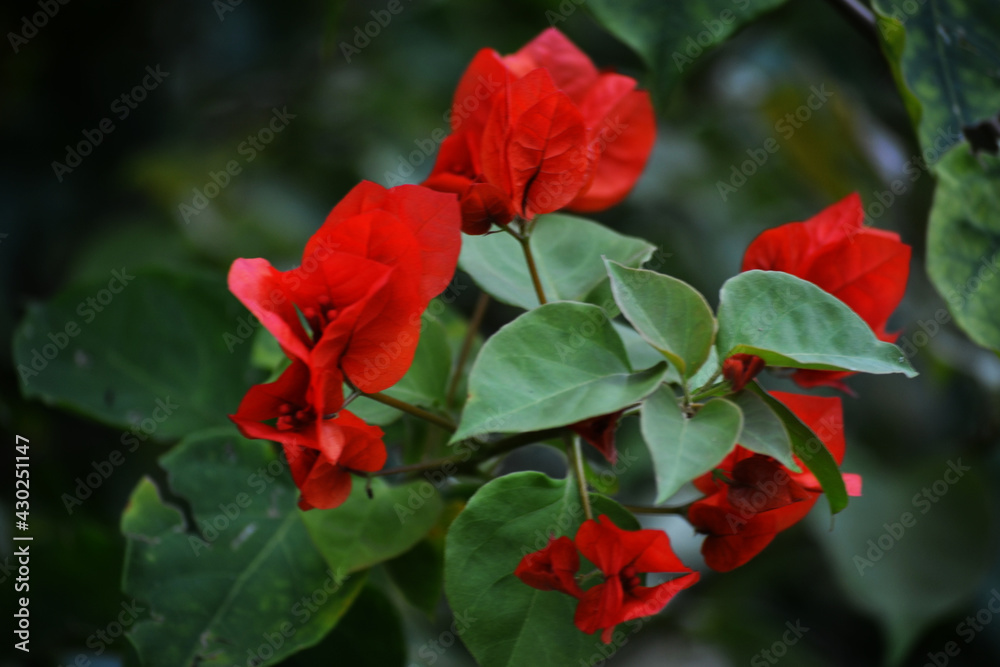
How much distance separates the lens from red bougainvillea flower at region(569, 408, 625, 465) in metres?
0.42

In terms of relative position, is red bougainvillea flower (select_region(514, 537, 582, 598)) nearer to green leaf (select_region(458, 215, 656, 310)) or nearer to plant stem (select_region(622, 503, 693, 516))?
plant stem (select_region(622, 503, 693, 516))

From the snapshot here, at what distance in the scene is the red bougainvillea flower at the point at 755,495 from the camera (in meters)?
0.39

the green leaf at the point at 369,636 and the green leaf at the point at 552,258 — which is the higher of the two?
the green leaf at the point at 552,258

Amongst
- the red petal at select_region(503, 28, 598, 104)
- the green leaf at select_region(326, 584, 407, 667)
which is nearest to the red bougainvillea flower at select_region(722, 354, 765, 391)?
the red petal at select_region(503, 28, 598, 104)

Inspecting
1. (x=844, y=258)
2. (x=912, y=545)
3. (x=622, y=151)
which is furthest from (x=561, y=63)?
(x=912, y=545)

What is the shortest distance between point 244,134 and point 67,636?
0.88 m

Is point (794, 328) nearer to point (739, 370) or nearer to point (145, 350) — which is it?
point (739, 370)

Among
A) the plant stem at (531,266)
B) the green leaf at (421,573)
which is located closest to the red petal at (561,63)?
the plant stem at (531,266)

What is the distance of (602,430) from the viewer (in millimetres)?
427

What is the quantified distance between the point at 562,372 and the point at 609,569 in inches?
3.8

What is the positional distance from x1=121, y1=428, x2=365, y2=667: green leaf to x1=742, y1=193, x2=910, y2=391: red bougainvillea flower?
1.17 ft

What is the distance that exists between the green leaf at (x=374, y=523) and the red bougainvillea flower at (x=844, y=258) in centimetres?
27

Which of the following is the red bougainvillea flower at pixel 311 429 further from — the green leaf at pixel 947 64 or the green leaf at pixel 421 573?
the green leaf at pixel 947 64

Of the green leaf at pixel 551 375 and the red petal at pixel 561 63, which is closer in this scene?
the green leaf at pixel 551 375
